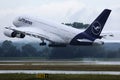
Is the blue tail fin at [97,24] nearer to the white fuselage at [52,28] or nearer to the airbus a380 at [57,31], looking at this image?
the airbus a380 at [57,31]

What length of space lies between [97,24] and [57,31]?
38.7 ft

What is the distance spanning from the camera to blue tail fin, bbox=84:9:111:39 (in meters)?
102

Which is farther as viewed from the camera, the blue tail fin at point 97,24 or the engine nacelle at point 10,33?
the engine nacelle at point 10,33

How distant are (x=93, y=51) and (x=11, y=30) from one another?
23.0m

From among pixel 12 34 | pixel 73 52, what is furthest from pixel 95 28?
pixel 12 34

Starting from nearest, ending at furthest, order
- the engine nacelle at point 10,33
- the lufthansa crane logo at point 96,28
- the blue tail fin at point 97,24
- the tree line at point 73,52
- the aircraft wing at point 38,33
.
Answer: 1. the blue tail fin at point 97,24
2. the lufthansa crane logo at point 96,28
3. the engine nacelle at point 10,33
4. the aircraft wing at point 38,33
5. the tree line at point 73,52

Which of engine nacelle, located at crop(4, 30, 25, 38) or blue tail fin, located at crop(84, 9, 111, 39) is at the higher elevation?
blue tail fin, located at crop(84, 9, 111, 39)

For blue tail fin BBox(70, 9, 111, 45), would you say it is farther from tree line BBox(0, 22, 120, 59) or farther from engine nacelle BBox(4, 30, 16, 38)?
engine nacelle BBox(4, 30, 16, 38)

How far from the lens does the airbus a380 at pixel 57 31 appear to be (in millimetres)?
102812

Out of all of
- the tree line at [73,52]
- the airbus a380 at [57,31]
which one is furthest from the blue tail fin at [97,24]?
the tree line at [73,52]

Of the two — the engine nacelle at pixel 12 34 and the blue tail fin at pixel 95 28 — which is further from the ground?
the blue tail fin at pixel 95 28

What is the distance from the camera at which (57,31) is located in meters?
110

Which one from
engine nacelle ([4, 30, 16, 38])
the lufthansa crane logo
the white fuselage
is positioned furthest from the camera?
engine nacelle ([4, 30, 16, 38])

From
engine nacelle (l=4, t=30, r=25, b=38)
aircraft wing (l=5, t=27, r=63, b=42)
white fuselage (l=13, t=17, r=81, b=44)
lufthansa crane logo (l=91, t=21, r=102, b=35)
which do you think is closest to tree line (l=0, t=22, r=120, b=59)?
aircraft wing (l=5, t=27, r=63, b=42)
